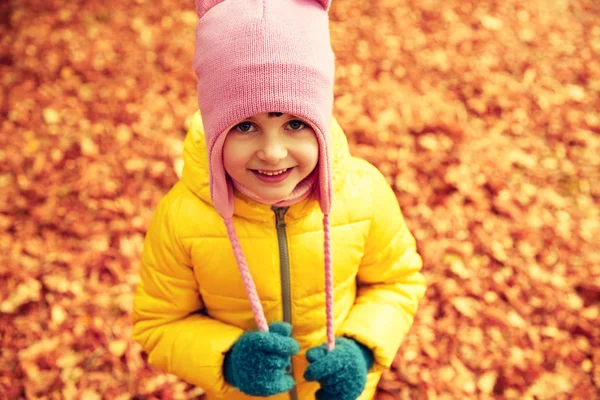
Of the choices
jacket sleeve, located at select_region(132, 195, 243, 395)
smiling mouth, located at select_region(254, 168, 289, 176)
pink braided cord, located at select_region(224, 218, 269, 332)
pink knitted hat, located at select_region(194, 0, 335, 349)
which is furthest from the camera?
jacket sleeve, located at select_region(132, 195, 243, 395)

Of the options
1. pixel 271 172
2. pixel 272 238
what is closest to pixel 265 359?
pixel 272 238

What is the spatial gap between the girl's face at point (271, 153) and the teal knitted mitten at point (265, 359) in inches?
15.4

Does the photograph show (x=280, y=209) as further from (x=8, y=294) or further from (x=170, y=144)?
(x=170, y=144)

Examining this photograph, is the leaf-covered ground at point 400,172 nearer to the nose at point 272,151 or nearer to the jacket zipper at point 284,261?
the jacket zipper at point 284,261

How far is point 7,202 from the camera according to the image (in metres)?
3.45

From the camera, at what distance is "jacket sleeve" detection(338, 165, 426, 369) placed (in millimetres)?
1898

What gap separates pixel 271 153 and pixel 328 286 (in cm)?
49

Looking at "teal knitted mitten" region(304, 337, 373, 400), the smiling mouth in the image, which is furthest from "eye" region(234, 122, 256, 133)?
"teal knitted mitten" region(304, 337, 373, 400)

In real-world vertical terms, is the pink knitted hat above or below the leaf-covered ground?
above

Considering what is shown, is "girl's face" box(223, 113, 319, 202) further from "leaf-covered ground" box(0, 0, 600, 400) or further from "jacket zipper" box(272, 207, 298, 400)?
"leaf-covered ground" box(0, 0, 600, 400)

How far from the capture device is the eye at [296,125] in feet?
4.89

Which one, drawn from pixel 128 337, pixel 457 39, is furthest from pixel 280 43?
pixel 457 39

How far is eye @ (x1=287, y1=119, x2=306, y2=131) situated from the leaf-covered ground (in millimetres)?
1716

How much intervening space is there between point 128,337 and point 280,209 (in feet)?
5.12
